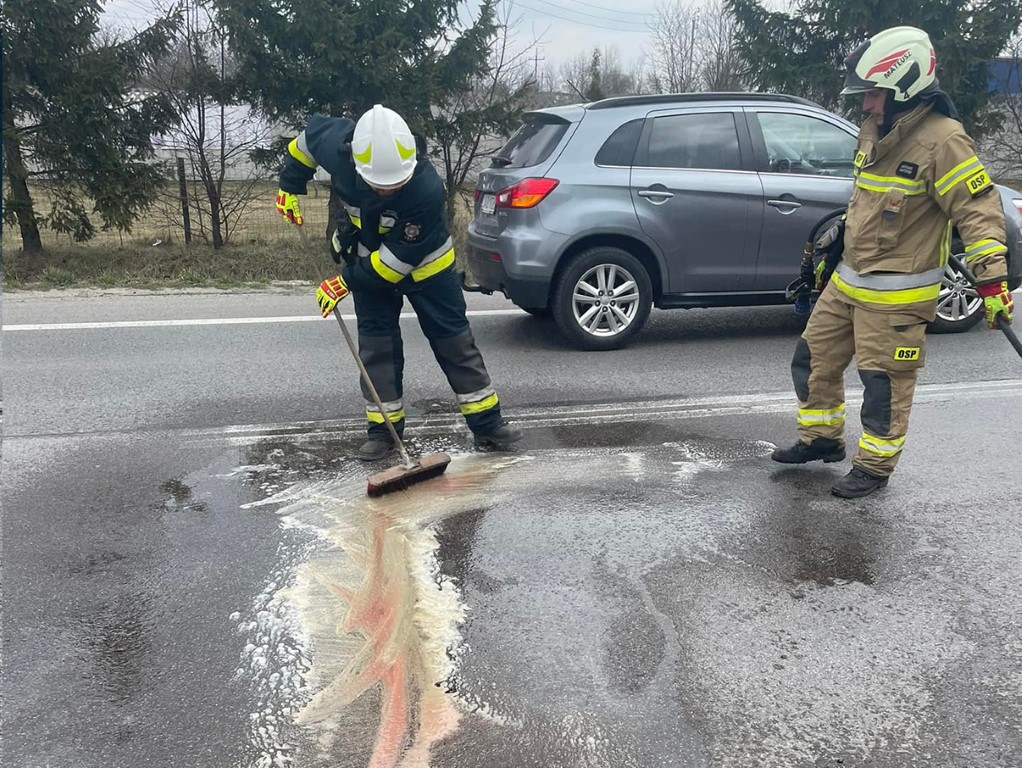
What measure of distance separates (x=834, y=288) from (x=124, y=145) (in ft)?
32.5

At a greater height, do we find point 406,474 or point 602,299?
point 602,299

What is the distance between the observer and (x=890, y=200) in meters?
3.66

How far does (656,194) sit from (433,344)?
2671 mm

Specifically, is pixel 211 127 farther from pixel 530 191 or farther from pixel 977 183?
pixel 977 183

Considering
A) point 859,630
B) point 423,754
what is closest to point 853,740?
point 859,630

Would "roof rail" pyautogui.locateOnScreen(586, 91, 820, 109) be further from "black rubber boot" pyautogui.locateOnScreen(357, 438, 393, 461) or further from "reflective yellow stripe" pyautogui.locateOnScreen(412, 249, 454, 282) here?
"black rubber boot" pyautogui.locateOnScreen(357, 438, 393, 461)

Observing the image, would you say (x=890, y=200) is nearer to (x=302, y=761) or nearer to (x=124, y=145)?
(x=302, y=761)

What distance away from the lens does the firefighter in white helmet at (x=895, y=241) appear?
348cm

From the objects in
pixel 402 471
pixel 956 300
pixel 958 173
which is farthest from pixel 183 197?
pixel 958 173

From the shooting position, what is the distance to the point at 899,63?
353cm

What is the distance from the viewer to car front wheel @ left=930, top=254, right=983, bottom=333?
6.91m

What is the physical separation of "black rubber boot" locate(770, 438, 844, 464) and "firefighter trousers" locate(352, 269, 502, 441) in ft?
4.80

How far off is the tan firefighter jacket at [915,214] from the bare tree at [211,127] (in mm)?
9565

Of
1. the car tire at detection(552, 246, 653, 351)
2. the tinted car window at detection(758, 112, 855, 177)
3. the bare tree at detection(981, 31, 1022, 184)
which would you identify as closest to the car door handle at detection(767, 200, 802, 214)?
the tinted car window at detection(758, 112, 855, 177)
